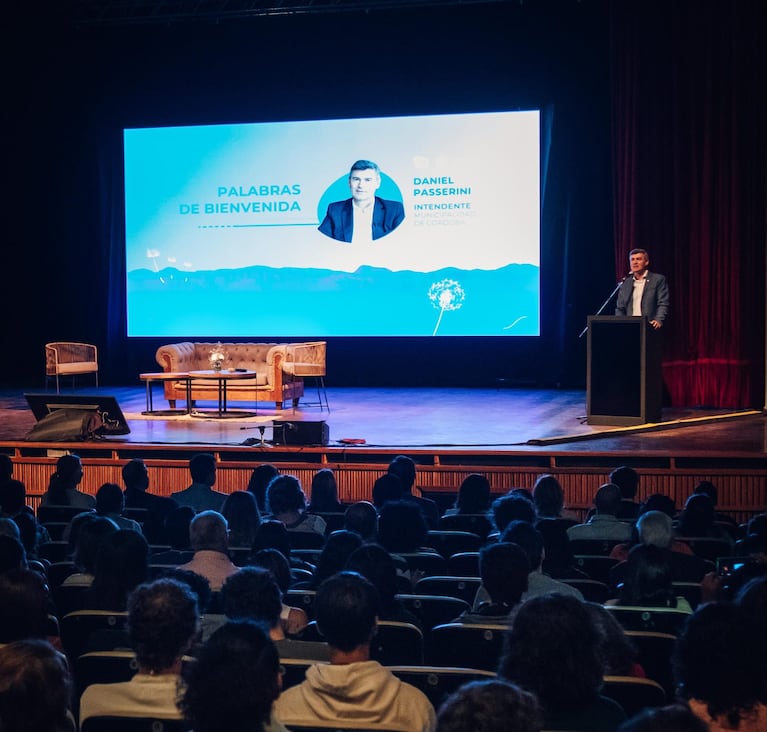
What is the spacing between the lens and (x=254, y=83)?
12062mm

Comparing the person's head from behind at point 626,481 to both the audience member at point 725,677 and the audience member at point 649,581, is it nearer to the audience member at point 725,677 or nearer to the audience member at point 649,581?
the audience member at point 649,581

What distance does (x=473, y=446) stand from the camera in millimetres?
6988

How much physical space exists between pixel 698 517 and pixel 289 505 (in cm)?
179

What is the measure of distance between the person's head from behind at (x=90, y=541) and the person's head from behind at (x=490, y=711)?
2.32 metres

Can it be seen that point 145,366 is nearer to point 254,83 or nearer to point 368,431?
point 254,83

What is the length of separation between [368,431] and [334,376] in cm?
467

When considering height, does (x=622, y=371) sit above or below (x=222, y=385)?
above

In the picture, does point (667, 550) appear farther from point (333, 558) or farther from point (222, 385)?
point (222, 385)

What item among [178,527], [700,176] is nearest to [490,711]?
[178,527]

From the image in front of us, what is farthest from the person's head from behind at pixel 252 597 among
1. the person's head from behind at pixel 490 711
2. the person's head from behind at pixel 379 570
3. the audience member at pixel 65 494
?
the audience member at pixel 65 494

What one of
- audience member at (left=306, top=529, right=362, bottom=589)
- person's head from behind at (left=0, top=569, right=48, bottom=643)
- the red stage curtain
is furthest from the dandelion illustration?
person's head from behind at (left=0, top=569, right=48, bottom=643)

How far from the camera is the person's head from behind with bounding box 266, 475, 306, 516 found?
4.78 m

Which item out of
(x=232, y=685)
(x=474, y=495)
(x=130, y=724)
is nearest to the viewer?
(x=232, y=685)

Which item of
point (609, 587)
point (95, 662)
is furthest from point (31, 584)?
point (609, 587)
